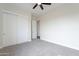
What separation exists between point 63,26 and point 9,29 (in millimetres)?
3467

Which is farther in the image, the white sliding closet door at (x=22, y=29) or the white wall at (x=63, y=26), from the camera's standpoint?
the white sliding closet door at (x=22, y=29)

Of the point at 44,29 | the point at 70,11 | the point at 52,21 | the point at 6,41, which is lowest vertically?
the point at 6,41

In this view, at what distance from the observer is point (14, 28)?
4.60 meters

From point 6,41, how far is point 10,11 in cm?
184

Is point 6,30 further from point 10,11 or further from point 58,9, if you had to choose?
point 58,9

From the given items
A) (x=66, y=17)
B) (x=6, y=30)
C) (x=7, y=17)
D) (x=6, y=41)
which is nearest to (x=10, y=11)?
(x=7, y=17)

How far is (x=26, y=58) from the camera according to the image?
2.81ft

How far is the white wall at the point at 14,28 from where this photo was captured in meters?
4.01

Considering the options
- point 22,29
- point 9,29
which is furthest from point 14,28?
point 22,29

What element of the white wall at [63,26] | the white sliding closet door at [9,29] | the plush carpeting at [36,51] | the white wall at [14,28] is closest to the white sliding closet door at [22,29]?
the white wall at [14,28]

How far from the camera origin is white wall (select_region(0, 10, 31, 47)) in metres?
4.01

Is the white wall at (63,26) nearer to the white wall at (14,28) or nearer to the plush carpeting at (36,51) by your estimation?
the plush carpeting at (36,51)

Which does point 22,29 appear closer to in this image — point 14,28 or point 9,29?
point 14,28

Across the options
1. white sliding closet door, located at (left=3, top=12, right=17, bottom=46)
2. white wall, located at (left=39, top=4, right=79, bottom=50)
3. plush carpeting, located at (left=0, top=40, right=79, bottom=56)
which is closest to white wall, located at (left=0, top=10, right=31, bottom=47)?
white sliding closet door, located at (left=3, top=12, right=17, bottom=46)
